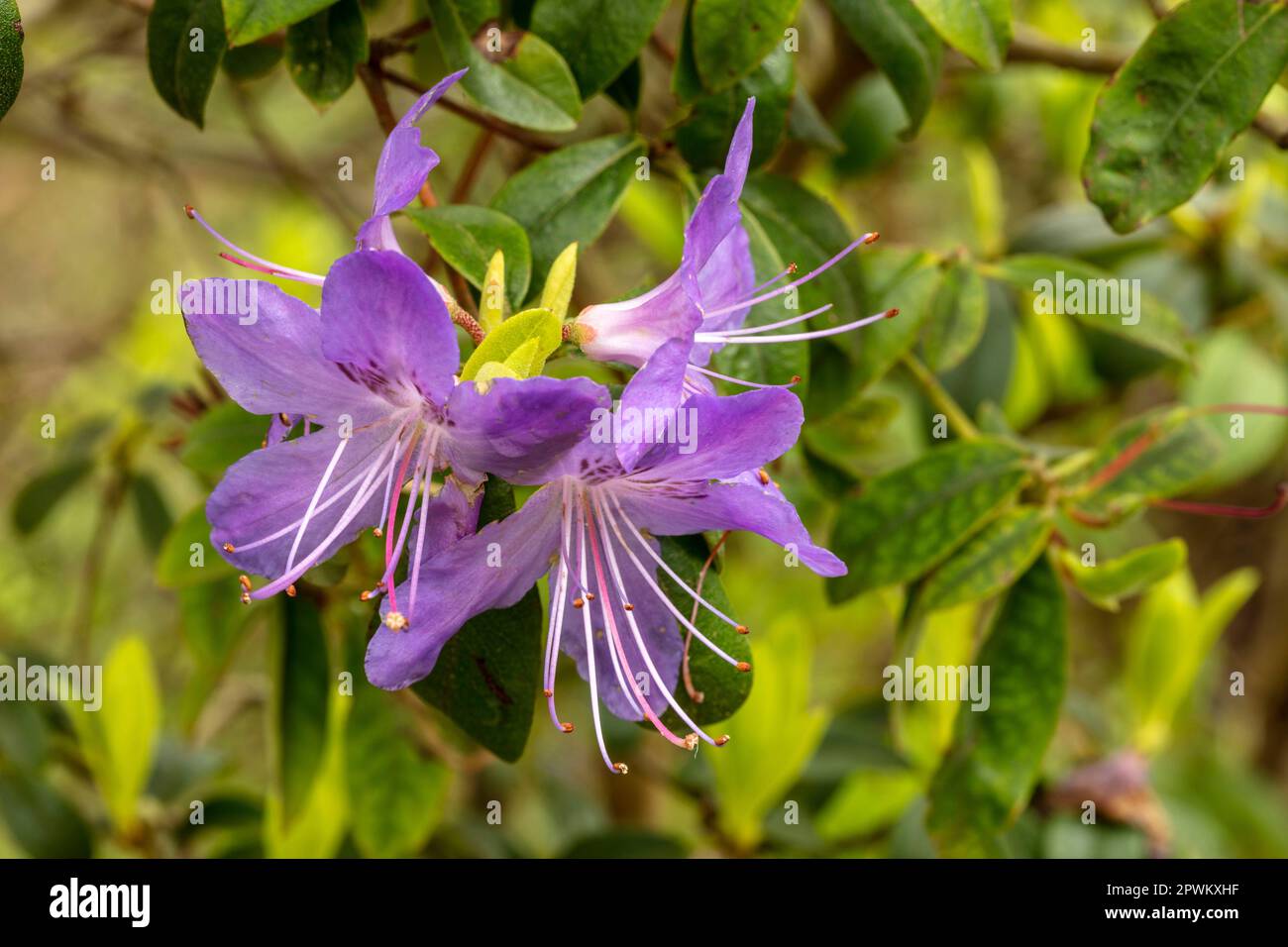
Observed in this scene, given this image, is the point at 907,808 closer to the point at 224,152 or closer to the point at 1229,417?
the point at 1229,417

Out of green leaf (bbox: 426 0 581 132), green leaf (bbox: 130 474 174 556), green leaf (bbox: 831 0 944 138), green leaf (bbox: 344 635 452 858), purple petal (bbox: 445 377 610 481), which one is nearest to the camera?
purple petal (bbox: 445 377 610 481)

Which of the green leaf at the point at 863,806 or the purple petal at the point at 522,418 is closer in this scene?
the purple petal at the point at 522,418

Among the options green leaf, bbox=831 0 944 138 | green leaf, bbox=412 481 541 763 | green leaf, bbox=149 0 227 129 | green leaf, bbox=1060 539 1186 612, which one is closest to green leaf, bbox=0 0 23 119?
green leaf, bbox=149 0 227 129

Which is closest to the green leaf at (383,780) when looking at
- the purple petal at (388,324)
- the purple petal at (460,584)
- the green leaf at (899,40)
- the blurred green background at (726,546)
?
the blurred green background at (726,546)

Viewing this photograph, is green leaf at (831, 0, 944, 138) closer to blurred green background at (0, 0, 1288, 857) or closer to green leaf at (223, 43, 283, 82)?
blurred green background at (0, 0, 1288, 857)

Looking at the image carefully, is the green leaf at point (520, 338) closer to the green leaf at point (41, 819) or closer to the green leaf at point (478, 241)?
the green leaf at point (478, 241)

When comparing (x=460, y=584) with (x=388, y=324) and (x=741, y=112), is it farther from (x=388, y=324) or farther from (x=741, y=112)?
(x=741, y=112)
